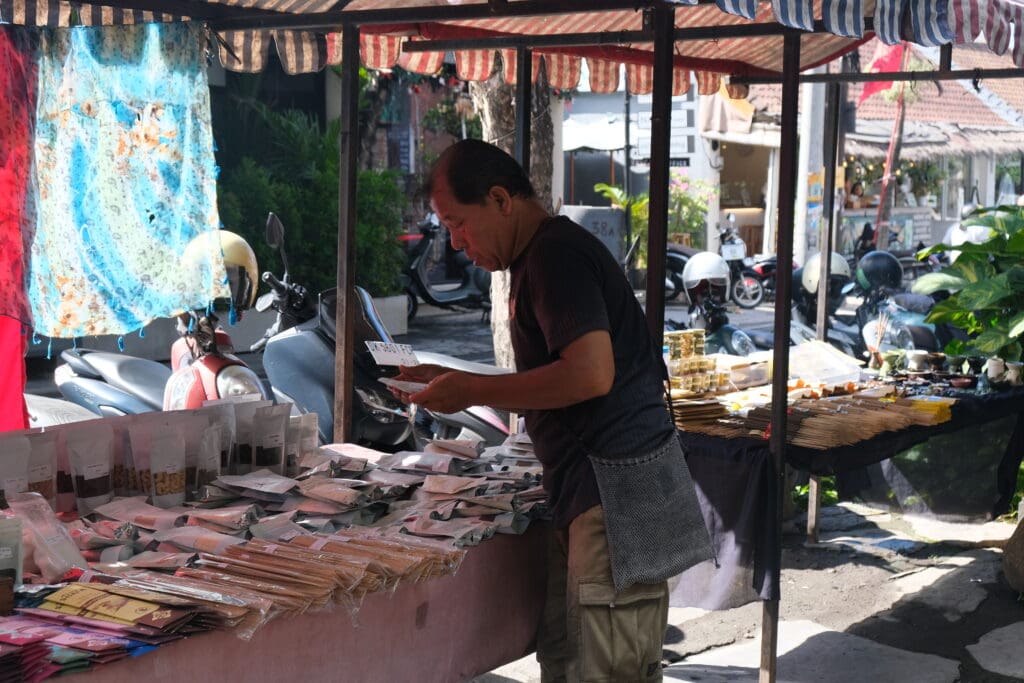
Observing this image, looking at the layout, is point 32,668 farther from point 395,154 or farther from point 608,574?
point 395,154

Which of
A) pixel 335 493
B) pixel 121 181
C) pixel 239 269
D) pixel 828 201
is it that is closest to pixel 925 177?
pixel 828 201

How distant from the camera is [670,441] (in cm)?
268

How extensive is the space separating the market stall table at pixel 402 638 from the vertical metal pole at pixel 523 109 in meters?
2.21

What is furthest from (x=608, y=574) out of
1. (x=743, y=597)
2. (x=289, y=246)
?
(x=289, y=246)

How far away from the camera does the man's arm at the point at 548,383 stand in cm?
238

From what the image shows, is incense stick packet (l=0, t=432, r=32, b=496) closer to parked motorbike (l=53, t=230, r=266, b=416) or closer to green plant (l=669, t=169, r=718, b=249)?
parked motorbike (l=53, t=230, r=266, b=416)

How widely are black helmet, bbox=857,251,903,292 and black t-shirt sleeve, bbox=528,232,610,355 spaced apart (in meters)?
5.77

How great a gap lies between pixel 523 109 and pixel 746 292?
1201cm

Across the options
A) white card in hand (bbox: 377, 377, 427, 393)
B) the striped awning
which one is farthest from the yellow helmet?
white card in hand (bbox: 377, 377, 427, 393)

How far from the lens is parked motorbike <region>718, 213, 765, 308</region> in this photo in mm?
16359

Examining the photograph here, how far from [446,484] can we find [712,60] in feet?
14.1

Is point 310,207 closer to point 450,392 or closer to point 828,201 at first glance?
point 828,201

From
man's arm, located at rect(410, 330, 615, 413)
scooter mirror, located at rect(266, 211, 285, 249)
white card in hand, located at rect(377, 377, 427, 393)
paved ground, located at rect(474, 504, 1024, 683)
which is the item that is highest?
scooter mirror, located at rect(266, 211, 285, 249)

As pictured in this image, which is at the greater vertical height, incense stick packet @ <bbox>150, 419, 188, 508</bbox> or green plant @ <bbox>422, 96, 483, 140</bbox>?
green plant @ <bbox>422, 96, 483, 140</bbox>
